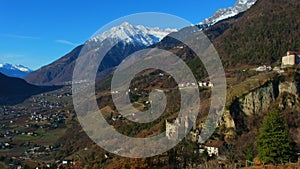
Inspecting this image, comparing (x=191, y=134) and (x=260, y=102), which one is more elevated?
(x=260, y=102)

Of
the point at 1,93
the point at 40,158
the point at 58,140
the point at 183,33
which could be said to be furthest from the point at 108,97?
the point at 1,93

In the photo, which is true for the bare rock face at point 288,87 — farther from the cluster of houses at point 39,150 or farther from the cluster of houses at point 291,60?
the cluster of houses at point 39,150

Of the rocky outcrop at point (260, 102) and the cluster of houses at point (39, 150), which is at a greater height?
the rocky outcrop at point (260, 102)

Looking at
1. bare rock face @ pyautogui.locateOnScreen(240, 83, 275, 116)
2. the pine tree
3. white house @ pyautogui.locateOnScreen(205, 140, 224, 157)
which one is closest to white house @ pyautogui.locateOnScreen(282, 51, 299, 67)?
bare rock face @ pyautogui.locateOnScreen(240, 83, 275, 116)

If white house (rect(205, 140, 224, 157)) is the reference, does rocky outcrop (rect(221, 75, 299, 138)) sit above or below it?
above

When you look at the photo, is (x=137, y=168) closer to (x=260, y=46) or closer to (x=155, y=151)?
(x=155, y=151)

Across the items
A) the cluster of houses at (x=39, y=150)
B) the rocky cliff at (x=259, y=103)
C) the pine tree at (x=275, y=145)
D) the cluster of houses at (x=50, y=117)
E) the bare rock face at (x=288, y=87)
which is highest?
the cluster of houses at (x=50, y=117)

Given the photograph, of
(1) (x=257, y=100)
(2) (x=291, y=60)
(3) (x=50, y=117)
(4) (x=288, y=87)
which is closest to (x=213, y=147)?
(1) (x=257, y=100)

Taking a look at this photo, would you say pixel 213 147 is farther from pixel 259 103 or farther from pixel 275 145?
pixel 275 145

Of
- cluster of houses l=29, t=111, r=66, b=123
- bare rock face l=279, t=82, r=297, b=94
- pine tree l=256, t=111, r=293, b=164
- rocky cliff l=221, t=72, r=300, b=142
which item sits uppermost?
cluster of houses l=29, t=111, r=66, b=123

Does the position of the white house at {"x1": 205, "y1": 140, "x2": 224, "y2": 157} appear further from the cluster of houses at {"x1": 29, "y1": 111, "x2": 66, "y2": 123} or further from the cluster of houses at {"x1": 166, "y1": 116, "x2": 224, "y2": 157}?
the cluster of houses at {"x1": 29, "y1": 111, "x2": 66, "y2": 123}

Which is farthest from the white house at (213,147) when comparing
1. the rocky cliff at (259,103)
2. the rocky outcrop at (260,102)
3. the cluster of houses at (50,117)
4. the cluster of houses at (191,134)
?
the cluster of houses at (50,117)
